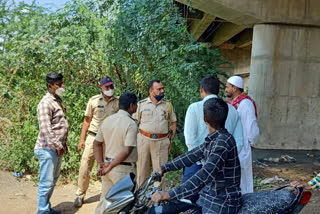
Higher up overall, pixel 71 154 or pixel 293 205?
pixel 293 205

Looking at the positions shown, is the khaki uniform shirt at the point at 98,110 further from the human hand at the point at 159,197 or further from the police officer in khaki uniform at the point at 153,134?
the human hand at the point at 159,197

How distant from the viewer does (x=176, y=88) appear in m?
6.82

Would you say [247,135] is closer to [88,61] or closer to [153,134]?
[153,134]

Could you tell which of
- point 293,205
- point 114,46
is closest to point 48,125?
point 293,205

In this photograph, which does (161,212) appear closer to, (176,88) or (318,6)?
(176,88)

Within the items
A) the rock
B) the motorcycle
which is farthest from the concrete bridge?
the motorcycle

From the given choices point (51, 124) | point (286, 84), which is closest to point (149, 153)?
point (51, 124)

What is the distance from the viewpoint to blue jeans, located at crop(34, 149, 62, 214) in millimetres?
4223

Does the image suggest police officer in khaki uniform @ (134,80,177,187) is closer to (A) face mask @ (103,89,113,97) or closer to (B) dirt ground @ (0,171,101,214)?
(A) face mask @ (103,89,113,97)

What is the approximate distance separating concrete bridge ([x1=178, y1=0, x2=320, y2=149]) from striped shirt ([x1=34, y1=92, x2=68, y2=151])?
6017 millimetres

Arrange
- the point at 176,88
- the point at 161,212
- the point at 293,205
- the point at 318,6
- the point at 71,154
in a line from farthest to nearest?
the point at 318,6 → the point at 176,88 → the point at 71,154 → the point at 293,205 → the point at 161,212

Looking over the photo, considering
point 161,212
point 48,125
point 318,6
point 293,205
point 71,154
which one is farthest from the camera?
point 318,6

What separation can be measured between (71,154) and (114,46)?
239 centimetres

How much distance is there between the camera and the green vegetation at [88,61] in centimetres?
643
